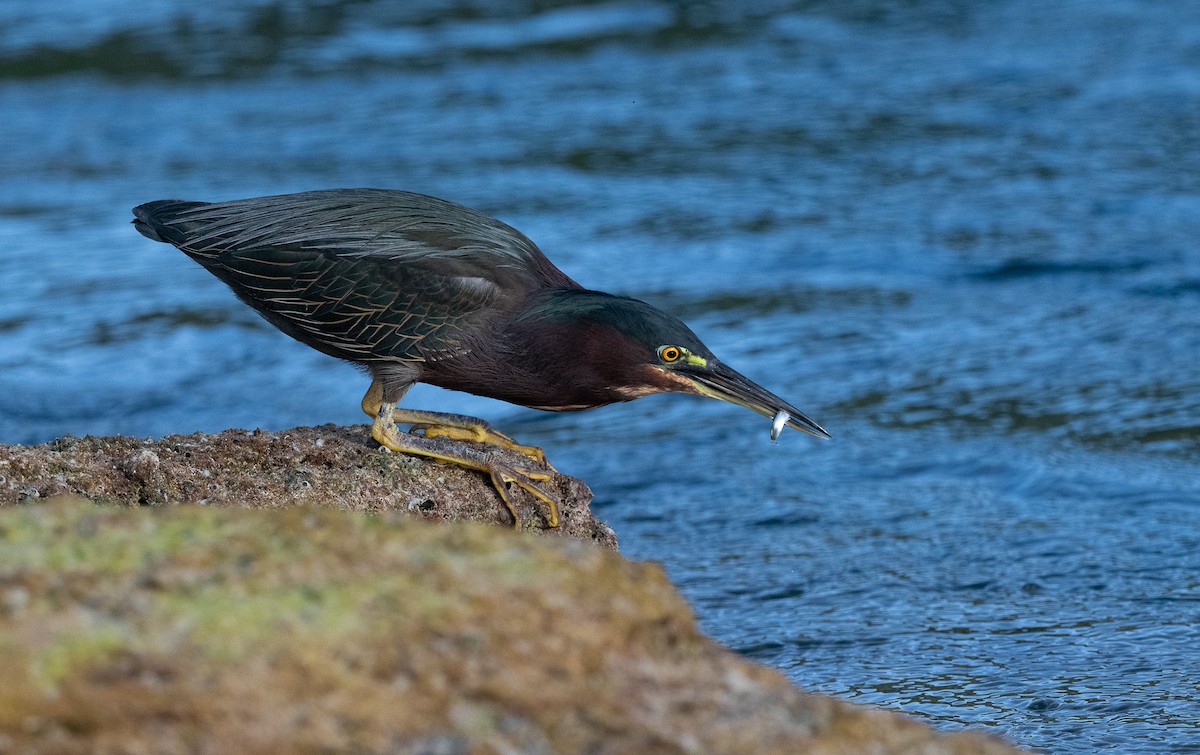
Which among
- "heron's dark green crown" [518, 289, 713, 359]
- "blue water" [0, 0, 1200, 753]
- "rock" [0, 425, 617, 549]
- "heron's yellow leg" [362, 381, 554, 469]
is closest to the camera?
"rock" [0, 425, 617, 549]

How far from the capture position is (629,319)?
4785 millimetres

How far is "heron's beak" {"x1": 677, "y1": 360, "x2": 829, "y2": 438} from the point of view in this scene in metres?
4.88

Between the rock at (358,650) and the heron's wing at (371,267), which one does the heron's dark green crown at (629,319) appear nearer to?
the heron's wing at (371,267)

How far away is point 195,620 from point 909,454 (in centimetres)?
591

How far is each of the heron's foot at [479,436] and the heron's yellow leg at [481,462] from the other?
176 mm

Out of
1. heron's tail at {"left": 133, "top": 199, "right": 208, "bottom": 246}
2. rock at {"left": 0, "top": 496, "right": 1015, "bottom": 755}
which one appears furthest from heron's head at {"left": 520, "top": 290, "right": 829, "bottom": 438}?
rock at {"left": 0, "top": 496, "right": 1015, "bottom": 755}

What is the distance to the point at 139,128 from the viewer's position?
48.6 ft

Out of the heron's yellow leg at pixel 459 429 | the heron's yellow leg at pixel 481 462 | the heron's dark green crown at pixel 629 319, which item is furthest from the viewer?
the heron's yellow leg at pixel 459 429

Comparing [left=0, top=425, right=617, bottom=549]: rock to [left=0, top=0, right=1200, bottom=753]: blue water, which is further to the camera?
[left=0, top=0, right=1200, bottom=753]: blue water

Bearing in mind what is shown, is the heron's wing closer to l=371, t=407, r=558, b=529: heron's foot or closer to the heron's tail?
the heron's tail

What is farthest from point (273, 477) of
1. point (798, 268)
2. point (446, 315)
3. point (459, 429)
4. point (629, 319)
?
point (798, 268)

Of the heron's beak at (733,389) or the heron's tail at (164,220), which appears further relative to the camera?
the heron's tail at (164,220)

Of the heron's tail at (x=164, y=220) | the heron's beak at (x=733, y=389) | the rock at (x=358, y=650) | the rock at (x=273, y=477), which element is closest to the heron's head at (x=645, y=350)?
the heron's beak at (x=733, y=389)

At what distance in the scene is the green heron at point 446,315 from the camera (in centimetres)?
482
